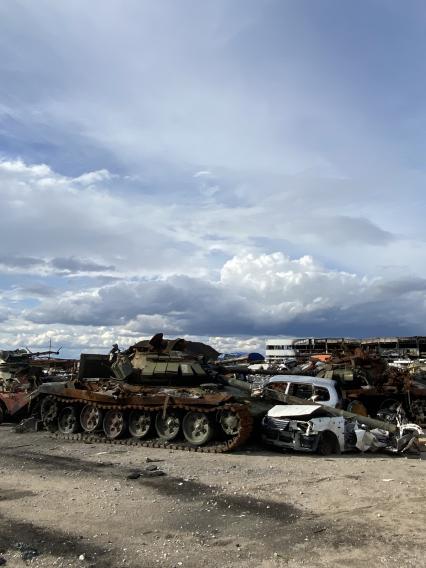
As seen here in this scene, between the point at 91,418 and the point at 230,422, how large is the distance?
4807 mm

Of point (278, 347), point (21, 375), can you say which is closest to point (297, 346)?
point (278, 347)

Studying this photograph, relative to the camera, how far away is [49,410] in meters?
17.8

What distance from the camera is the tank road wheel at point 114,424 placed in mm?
15606

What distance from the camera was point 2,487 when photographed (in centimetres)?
971

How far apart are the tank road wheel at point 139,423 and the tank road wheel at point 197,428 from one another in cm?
121

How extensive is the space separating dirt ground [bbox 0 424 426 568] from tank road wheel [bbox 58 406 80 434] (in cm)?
376

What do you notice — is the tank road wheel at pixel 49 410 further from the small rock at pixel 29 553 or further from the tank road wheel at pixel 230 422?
the small rock at pixel 29 553

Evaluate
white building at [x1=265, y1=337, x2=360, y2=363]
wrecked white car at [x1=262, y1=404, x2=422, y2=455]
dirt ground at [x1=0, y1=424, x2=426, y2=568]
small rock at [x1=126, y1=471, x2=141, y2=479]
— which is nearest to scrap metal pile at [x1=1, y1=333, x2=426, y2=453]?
wrecked white car at [x1=262, y1=404, x2=422, y2=455]

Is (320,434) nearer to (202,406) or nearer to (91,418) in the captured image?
(202,406)

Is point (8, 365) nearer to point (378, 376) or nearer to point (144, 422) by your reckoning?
point (144, 422)

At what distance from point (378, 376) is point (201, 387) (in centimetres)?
957

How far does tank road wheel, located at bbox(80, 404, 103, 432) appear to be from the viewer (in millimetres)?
16312

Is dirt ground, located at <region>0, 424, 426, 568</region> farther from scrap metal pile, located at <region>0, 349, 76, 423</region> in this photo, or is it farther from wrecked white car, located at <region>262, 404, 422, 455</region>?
scrap metal pile, located at <region>0, 349, 76, 423</region>

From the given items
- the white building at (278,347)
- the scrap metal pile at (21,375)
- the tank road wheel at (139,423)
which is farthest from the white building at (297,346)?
the tank road wheel at (139,423)
